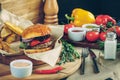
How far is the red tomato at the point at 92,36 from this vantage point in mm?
1669

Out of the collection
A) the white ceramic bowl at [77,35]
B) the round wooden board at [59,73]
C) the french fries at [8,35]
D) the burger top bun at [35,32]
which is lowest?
the round wooden board at [59,73]

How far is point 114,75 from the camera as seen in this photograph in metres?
1.37

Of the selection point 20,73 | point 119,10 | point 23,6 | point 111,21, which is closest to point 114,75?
point 20,73

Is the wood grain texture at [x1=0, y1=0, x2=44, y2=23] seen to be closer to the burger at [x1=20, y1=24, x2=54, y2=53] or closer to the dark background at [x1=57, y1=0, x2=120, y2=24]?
the dark background at [x1=57, y1=0, x2=120, y2=24]

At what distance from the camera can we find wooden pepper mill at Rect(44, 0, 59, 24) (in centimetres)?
207

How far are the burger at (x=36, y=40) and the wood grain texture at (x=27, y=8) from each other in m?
0.48

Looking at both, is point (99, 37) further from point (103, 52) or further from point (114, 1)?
point (114, 1)

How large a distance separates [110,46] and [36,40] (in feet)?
1.03

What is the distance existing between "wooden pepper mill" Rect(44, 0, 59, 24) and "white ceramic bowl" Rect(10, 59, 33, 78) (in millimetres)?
775

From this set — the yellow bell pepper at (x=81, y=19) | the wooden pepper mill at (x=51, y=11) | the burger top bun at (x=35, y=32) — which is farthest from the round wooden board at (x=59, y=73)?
the wooden pepper mill at (x=51, y=11)

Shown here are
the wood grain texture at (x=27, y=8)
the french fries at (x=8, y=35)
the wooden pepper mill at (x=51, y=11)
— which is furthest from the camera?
the wooden pepper mill at (x=51, y=11)

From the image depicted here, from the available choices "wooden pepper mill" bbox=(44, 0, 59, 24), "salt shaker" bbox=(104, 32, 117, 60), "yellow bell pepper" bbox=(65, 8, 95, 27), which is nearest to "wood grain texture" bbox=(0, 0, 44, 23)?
"wooden pepper mill" bbox=(44, 0, 59, 24)

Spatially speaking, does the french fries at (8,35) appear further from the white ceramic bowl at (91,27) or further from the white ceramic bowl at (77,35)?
the white ceramic bowl at (91,27)

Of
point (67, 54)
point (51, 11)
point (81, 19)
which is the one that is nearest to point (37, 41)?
point (67, 54)
